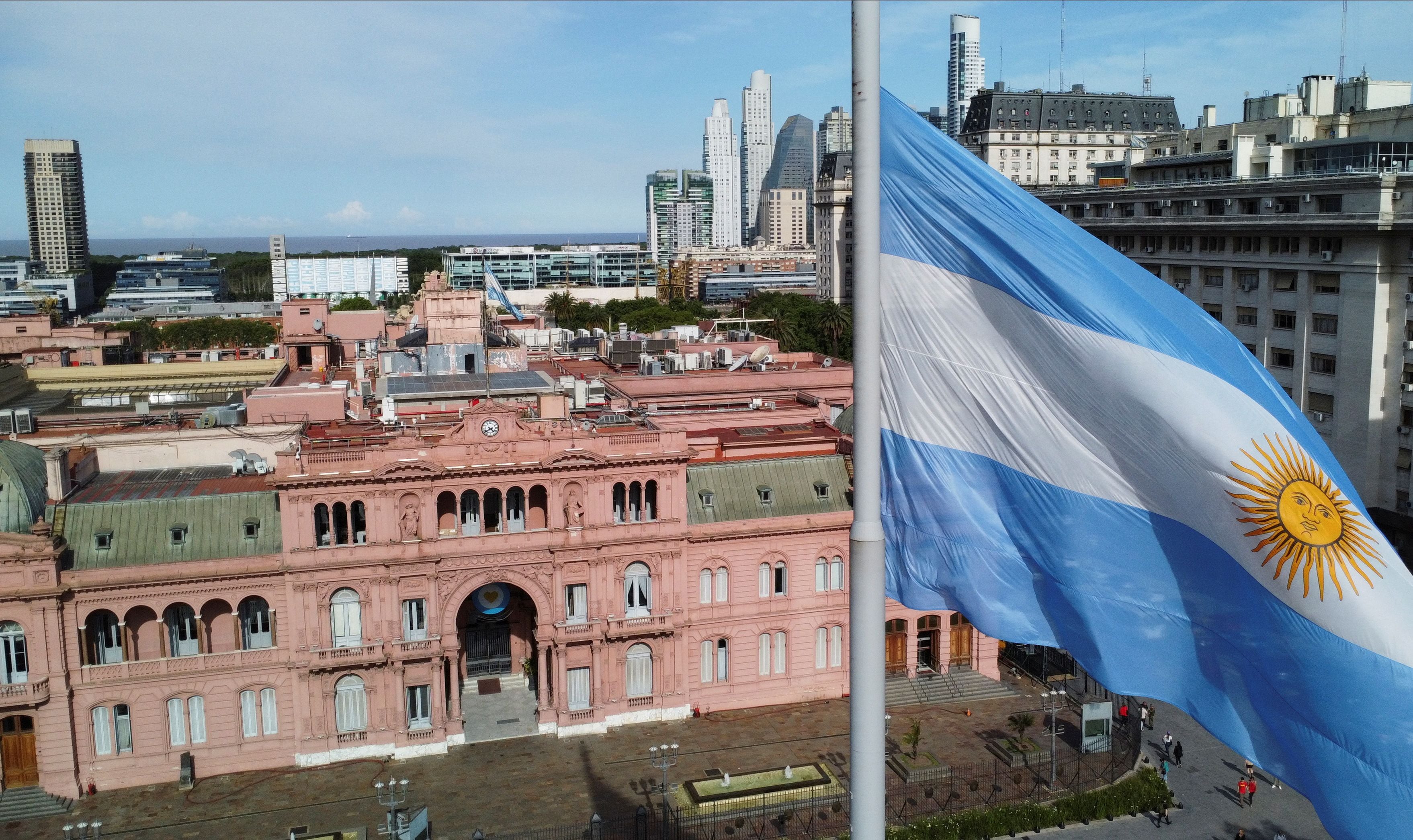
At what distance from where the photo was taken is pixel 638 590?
57.2m

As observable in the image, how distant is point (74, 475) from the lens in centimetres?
5594

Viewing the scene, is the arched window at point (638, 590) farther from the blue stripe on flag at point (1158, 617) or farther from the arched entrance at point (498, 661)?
the blue stripe on flag at point (1158, 617)

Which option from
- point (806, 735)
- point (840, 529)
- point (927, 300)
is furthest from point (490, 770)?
point (927, 300)

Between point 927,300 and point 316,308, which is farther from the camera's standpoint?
point 316,308

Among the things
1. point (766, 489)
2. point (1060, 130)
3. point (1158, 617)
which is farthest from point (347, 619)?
point (1060, 130)

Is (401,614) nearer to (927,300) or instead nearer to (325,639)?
(325,639)

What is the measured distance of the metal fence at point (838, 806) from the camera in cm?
4684

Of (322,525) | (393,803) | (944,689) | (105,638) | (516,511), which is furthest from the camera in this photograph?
(944,689)

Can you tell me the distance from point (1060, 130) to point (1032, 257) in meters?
165

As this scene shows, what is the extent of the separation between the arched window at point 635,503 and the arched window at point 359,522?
12170 millimetres

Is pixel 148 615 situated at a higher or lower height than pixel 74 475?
lower

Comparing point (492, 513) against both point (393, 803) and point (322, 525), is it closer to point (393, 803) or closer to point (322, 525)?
point (322, 525)

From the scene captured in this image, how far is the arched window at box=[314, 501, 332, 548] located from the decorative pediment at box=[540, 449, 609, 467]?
32.5 ft

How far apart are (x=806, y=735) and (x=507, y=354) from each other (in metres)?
36.8
